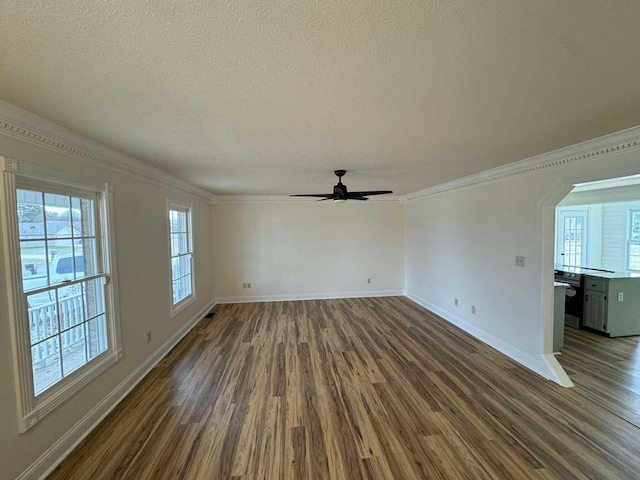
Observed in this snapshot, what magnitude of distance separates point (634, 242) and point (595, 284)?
3125 mm

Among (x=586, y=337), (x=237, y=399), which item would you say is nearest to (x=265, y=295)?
(x=237, y=399)

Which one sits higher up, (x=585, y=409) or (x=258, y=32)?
→ (x=258, y=32)

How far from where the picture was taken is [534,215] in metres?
3.09

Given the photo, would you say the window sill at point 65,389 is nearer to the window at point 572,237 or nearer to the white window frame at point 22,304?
the white window frame at point 22,304

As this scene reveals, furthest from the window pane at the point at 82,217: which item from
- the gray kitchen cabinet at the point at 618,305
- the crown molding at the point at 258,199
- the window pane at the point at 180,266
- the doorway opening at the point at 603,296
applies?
the gray kitchen cabinet at the point at 618,305

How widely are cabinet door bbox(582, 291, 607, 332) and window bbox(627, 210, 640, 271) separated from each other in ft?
9.85

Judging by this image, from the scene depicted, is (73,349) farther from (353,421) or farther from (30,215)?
(353,421)

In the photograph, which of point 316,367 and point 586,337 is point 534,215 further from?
point 316,367

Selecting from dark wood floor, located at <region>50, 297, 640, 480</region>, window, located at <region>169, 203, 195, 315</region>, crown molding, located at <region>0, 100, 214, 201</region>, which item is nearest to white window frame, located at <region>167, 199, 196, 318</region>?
window, located at <region>169, 203, 195, 315</region>

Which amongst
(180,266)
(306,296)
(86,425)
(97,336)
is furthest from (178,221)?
(306,296)

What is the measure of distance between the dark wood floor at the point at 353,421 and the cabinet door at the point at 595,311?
6.45ft

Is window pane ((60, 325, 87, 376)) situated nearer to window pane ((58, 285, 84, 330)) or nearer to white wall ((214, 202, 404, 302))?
window pane ((58, 285, 84, 330))

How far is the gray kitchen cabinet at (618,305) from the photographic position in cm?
395

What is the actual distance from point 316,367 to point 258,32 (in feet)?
10.4
